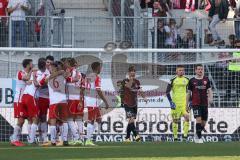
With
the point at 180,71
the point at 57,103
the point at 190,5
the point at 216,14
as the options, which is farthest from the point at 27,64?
the point at 190,5

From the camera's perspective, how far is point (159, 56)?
25922mm

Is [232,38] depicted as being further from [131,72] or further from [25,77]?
[25,77]

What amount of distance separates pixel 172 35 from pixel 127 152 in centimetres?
928

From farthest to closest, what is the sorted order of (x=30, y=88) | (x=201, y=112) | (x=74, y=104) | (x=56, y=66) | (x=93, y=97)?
(x=201, y=112) → (x=93, y=97) → (x=30, y=88) → (x=74, y=104) → (x=56, y=66)

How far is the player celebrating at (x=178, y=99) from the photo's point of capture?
81.7 ft

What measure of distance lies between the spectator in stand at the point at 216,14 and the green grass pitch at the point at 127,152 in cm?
663

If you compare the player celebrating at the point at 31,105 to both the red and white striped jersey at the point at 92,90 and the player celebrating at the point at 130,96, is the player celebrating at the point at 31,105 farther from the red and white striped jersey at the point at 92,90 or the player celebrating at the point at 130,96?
the player celebrating at the point at 130,96

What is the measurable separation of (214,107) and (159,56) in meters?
2.03

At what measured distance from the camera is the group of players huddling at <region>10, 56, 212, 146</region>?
21.7 m

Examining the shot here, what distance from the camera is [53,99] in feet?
70.9

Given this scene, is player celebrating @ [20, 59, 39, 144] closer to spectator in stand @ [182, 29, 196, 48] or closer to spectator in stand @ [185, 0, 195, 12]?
spectator in stand @ [182, 29, 196, 48]

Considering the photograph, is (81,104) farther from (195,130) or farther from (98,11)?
(98,11)

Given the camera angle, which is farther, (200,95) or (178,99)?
(178,99)

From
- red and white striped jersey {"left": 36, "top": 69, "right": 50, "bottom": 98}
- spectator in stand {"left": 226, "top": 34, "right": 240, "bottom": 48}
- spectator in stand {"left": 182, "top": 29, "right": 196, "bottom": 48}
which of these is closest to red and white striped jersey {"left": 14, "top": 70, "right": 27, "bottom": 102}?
red and white striped jersey {"left": 36, "top": 69, "right": 50, "bottom": 98}
